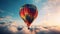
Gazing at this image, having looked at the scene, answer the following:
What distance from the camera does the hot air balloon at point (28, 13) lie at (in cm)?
482

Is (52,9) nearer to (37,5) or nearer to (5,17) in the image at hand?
(37,5)

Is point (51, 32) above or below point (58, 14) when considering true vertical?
below

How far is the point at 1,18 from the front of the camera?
4.83 metres

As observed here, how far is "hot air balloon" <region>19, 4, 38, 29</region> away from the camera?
482 centimetres

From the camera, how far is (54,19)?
192 inches

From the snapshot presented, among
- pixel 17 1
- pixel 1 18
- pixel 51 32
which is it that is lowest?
pixel 51 32

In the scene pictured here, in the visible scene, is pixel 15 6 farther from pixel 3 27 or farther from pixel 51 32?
pixel 51 32

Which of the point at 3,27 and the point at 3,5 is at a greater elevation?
the point at 3,5

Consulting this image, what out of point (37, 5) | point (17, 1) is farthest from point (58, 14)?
point (17, 1)

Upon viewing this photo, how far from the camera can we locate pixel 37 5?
192 inches

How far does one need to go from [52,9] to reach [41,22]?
34 centimetres

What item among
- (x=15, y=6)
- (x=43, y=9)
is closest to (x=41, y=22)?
(x=43, y=9)

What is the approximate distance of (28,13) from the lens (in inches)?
190

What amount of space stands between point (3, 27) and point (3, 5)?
44 centimetres
